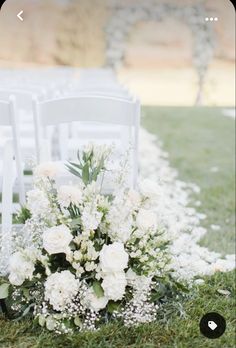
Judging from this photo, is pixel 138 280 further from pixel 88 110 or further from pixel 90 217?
pixel 88 110

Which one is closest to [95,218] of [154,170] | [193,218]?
[193,218]

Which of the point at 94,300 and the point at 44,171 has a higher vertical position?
the point at 44,171

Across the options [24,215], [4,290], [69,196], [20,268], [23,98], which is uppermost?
[23,98]

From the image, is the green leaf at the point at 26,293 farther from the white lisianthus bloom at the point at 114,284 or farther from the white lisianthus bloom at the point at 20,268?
the white lisianthus bloom at the point at 114,284

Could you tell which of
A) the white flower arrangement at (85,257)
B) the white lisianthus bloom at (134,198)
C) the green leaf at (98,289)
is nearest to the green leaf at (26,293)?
the white flower arrangement at (85,257)

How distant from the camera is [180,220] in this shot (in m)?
3.07

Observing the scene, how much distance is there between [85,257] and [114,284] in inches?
5.0

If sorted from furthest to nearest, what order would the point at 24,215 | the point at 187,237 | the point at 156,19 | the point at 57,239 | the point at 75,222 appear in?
the point at 187,237 → the point at 156,19 → the point at 24,215 → the point at 75,222 → the point at 57,239

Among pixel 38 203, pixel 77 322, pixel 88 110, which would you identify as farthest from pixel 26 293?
pixel 88 110

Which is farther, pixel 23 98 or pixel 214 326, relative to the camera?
pixel 23 98

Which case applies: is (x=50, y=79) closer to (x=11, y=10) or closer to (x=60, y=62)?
(x=60, y=62)

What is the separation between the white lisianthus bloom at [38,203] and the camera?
5.81 feet

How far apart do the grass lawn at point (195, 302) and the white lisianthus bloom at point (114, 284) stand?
0.14m

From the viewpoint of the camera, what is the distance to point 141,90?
2.34 metres
